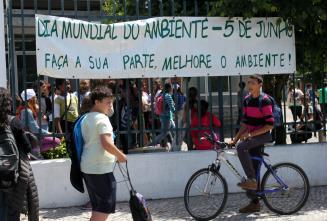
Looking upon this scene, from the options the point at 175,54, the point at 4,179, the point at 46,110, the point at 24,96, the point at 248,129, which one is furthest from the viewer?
the point at 46,110

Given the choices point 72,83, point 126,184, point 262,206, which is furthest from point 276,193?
point 72,83

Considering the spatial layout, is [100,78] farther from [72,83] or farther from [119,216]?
[119,216]

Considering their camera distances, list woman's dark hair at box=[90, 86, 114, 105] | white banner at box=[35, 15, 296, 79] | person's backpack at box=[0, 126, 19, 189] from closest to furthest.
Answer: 1. person's backpack at box=[0, 126, 19, 189]
2. woman's dark hair at box=[90, 86, 114, 105]
3. white banner at box=[35, 15, 296, 79]

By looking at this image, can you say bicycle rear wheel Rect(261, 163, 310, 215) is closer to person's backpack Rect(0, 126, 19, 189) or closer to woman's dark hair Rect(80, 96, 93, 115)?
woman's dark hair Rect(80, 96, 93, 115)

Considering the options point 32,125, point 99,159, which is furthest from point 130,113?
point 99,159

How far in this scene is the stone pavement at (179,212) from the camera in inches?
275

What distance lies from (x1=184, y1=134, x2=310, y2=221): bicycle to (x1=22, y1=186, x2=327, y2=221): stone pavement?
0.50ft

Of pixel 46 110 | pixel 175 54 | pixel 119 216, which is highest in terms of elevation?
pixel 175 54

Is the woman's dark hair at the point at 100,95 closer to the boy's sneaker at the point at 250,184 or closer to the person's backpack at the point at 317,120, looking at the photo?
the boy's sneaker at the point at 250,184

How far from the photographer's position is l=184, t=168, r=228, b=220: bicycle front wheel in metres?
6.83

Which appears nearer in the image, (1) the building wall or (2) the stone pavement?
(2) the stone pavement

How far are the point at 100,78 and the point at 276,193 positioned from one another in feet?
9.12

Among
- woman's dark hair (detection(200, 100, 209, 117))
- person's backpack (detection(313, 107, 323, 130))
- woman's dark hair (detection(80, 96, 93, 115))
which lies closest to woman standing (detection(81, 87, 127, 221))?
woman's dark hair (detection(80, 96, 93, 115))

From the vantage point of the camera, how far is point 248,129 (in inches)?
281
